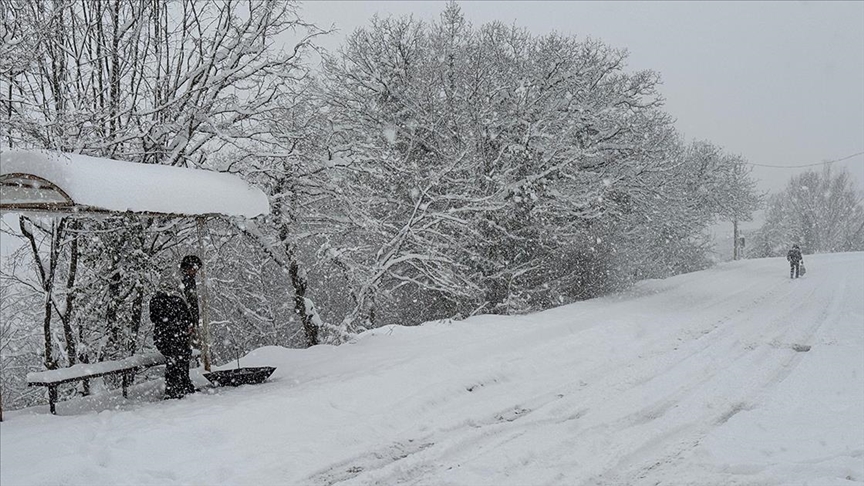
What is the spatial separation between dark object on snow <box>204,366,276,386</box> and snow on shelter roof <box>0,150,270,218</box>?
2.32 metres

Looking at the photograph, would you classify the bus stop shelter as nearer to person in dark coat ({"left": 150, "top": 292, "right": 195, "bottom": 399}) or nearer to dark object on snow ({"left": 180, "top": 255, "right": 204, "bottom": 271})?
dark object on snow ({"left": 180, "top": 255, "right": 204, "bottom": 271})

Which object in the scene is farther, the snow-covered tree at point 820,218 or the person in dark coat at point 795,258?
the snow-covered tree at point 820,218

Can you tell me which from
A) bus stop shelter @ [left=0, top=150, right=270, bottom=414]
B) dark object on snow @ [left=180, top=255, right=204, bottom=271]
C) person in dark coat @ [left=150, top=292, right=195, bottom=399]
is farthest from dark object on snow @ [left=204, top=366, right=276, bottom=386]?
dark object on snow @ [left=180, top=255, right=204, bottom=271]

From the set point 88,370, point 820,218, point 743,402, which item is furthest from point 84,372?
point 820,218

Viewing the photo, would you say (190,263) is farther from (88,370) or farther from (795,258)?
(795,258)

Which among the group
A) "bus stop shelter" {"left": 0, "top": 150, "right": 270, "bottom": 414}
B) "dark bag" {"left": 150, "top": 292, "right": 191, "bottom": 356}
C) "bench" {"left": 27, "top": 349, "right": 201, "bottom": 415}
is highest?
"bus stop shelter" {"left": 0, "top": 150, "right": 270, "bottom": 414}

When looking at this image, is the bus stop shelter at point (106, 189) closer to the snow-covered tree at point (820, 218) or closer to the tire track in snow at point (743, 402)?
the tire track in snow at point (743, 402)

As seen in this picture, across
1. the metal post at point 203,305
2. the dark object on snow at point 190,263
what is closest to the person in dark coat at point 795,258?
the metal post at point 203,305

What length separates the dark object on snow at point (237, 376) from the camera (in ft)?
27.9

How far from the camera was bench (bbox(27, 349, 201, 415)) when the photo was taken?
23.9 ft

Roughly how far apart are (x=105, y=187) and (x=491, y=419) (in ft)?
17.2

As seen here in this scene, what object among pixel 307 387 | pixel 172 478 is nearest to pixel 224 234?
pixel 307 387

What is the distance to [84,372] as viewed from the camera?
775cm

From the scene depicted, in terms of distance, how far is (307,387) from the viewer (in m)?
7.91
